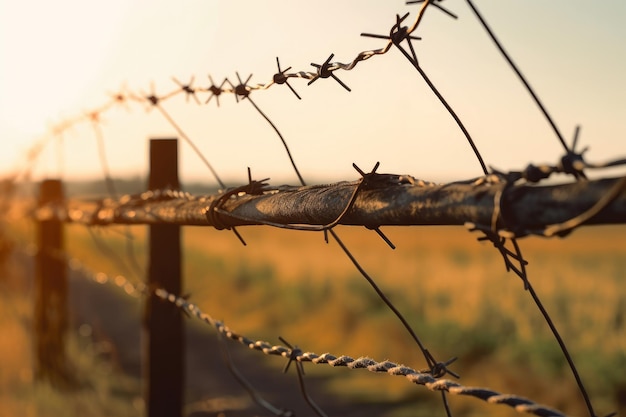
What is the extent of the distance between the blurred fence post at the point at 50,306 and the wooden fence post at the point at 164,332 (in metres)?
3.23

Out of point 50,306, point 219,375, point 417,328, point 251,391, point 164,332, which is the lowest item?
point 219,375

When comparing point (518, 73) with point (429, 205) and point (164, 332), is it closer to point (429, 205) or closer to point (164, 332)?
point (429, 205)

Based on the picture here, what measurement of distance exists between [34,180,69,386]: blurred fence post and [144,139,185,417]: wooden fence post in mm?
3229

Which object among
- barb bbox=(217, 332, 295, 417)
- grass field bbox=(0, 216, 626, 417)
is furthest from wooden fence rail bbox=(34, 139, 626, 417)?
grass field bbox=(0, 216, 626, 417)

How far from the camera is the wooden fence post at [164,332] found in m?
3.67

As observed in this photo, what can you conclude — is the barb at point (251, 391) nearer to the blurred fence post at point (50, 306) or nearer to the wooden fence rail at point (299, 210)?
the wooden fence rail at point (299, 210)

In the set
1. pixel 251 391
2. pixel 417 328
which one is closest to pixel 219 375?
pixel 417 328

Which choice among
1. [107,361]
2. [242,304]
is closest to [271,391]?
[107,361]

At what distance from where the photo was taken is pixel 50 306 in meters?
7.01

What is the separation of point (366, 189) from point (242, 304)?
1087 cm

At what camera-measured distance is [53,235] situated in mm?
6777

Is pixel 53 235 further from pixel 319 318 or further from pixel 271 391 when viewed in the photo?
pixel 319 318

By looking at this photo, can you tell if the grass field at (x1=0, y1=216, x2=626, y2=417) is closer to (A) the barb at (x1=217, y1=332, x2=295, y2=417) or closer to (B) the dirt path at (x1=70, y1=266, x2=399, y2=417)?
(B) the dirt path at (x1=70, y1=266, x2=399, y2=417)

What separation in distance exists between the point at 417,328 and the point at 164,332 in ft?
19.3
